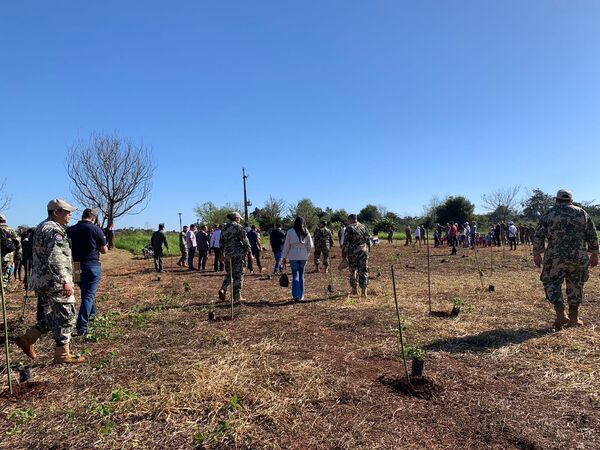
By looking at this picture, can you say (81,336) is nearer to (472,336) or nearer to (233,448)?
(233,448)

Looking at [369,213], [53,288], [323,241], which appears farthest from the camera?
[369,213]

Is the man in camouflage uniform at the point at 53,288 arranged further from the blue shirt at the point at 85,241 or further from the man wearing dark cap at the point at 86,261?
the blue shirt at the point at 85,241

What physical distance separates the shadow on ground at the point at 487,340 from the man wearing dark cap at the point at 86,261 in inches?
186

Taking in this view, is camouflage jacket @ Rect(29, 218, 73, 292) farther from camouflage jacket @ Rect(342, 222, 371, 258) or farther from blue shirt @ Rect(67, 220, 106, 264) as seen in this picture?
camouflage jacket @ Rect(342, 222, 371, 258)

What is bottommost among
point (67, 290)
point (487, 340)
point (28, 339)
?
point (487, 340)

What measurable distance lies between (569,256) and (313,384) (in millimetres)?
4032

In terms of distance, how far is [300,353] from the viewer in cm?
495

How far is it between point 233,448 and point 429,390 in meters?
1.79

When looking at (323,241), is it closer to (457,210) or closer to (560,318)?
(560,318)

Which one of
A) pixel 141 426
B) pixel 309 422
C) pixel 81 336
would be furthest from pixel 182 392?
pixel 81 336

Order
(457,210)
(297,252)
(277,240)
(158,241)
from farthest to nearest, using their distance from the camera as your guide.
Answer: (457,210), (158,241), (277,240), (297,252)

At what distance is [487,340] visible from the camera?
5383 millimetres

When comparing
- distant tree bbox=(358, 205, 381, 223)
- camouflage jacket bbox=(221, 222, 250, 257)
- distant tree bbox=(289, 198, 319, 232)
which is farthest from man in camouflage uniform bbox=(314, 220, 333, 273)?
distant tree bbox=(358, 205, 381, 223)

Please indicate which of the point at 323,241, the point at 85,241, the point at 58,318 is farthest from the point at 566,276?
the point at 323,241
